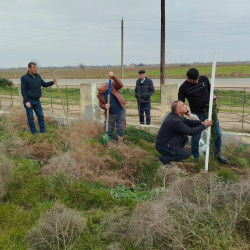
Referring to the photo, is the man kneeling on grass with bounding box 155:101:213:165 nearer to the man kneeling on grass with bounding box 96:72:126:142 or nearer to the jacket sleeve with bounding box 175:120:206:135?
the jacket sleeve with bounding box 175:120:206:135

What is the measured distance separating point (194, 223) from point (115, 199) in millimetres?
1551

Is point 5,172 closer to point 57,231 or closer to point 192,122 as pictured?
point 57,231

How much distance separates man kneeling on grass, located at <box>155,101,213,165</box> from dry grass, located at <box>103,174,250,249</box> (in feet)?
5.72

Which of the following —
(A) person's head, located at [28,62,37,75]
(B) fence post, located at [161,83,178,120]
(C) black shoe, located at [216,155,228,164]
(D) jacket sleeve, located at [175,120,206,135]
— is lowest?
(C) black shoe, located at [216,155,228,164]

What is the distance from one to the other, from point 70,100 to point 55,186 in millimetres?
14742

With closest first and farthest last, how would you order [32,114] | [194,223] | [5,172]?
1. [194,223]
2. [5,172]
3. [32,114]

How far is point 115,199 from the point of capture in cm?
436

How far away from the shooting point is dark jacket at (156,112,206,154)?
5.23 metres

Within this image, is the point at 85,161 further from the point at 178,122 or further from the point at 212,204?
the point at 212,204

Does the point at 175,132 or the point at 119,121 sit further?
the point at 119,121

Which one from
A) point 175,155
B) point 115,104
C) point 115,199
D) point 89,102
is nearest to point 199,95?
point 175,155

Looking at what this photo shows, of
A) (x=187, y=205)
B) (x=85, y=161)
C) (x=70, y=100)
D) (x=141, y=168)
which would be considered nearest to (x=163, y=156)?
(x=141, y=168)

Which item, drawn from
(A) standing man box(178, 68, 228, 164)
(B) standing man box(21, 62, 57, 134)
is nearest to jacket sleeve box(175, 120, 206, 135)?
(A) standing man box(178, 68, 228, 164)

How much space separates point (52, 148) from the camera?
21.4ft
